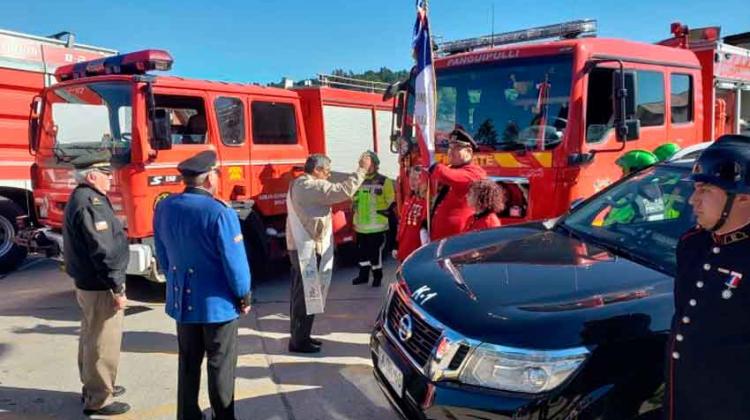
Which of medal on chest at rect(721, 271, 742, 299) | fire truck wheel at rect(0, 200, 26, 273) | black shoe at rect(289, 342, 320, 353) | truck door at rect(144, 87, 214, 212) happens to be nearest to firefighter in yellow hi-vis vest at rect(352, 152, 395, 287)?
truck door at rect(144, 87, 214, 212)

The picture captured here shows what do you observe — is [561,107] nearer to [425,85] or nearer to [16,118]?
[425,85]

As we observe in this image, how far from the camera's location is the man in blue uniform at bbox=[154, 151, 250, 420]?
3045 millimetres

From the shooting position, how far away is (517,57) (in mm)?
5422

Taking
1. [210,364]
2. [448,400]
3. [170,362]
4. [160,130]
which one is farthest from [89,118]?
[448,400]

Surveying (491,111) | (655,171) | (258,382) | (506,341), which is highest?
(491,111)

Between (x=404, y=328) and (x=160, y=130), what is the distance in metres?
3.68

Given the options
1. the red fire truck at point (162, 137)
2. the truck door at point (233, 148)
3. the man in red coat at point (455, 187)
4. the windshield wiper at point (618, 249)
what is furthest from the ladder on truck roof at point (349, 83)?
the windshield wiper at point (618, 249)

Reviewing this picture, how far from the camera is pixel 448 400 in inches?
92.0

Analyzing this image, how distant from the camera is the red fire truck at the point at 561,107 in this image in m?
5.07

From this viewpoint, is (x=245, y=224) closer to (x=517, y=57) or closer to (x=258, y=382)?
(x=258, y=382)

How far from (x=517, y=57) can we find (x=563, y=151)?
1.04 m

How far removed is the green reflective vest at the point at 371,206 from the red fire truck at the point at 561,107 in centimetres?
58

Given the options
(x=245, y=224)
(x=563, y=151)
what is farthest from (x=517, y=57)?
(x=245, y=224)

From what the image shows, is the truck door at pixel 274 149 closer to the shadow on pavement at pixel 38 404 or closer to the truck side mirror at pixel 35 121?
the truck side mirror at pixel 35 121
